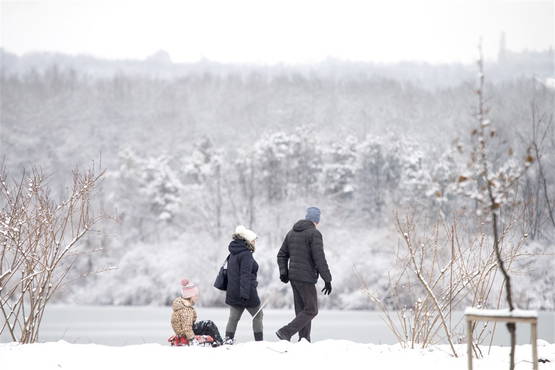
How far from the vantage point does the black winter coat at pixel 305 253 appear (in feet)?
21.3

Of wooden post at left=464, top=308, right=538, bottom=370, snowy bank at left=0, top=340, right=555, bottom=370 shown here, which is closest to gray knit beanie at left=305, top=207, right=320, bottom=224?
snowy bank at left=0, top=340, right=555, bottom=370

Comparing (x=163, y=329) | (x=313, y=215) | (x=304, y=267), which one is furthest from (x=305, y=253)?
(x=163, y=329)

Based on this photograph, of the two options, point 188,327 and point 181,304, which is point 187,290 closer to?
point 181,304

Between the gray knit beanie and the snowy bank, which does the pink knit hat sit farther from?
the gray knit beanie

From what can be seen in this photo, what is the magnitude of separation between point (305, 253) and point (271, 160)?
3771cm

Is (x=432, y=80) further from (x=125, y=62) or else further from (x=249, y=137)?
(x=125, y=62)

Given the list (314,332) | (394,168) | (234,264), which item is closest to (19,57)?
(394,168)

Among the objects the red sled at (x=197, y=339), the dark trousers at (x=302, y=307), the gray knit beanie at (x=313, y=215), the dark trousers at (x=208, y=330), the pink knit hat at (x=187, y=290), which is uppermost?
the gray knit beanie at (x=313, y=215)

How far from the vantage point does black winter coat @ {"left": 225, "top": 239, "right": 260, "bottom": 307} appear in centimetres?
657

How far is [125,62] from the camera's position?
94.8 metres

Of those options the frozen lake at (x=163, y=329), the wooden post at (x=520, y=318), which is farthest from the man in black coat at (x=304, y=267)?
the frozen lake at (x=163, y=329)

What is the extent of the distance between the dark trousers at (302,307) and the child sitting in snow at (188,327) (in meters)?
0.66

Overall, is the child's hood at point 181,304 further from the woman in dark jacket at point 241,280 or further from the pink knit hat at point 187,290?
the woman in dark jacket at point 241,280

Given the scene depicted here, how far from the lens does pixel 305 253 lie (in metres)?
6.55
